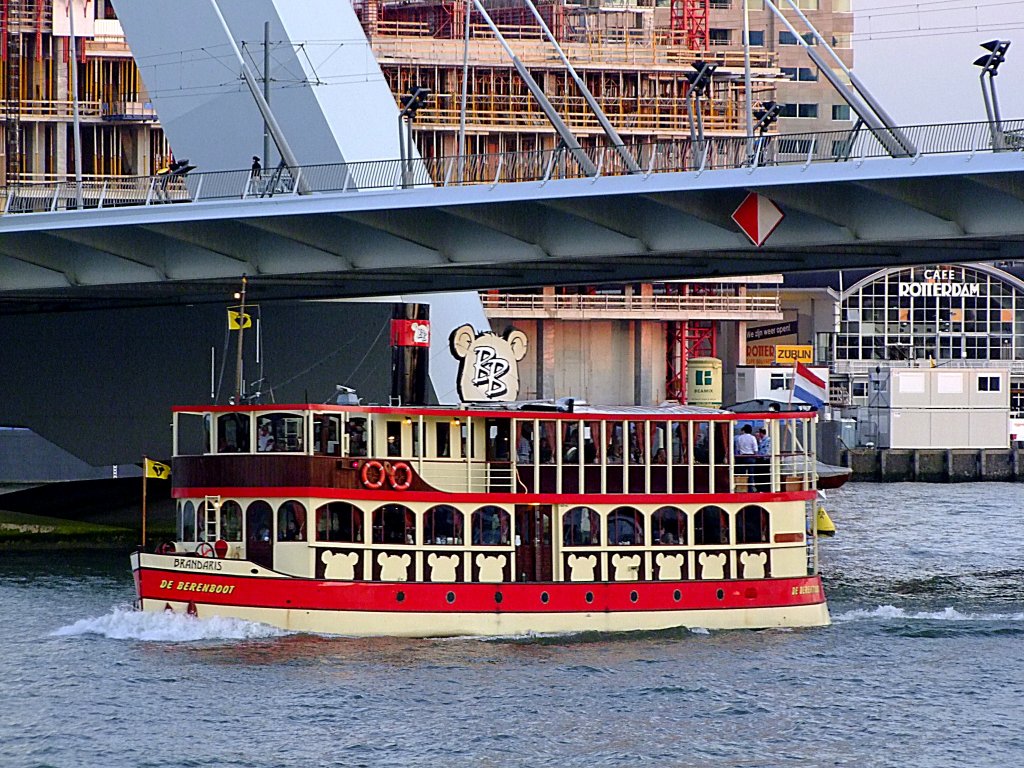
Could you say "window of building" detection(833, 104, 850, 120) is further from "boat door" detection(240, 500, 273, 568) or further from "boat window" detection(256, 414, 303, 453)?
"boat door" detection(240, 500, 273, 568)

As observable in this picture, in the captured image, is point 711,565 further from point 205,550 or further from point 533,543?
point 205,550

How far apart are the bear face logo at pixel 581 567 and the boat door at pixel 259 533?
17.9 feet

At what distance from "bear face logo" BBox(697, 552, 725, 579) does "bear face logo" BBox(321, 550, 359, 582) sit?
652cm

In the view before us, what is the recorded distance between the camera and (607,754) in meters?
26.2

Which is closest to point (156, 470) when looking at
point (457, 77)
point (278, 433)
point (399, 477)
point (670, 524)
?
point (278, 433)

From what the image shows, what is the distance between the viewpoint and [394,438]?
113 ft

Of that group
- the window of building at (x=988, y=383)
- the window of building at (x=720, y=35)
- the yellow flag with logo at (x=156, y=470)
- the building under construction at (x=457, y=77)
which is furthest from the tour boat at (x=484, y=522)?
the window of building at (x=720, y=35)

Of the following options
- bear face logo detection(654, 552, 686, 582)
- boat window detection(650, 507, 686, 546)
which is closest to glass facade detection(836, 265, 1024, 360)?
boat window detection(650, 507, 686, 546)

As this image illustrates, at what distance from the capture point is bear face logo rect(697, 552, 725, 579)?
35.4m

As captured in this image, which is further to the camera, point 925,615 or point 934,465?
point 934,465

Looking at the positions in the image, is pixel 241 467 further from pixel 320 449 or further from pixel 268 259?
pixel 268 259

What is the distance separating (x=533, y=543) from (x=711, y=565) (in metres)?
3.44

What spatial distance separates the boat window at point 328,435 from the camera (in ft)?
112

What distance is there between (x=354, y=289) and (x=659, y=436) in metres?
15.4
